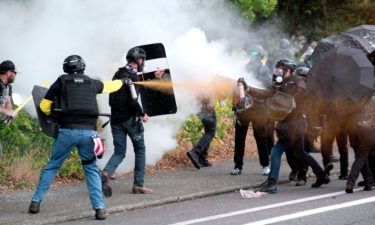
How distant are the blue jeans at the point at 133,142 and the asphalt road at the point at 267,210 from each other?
0.73 metres

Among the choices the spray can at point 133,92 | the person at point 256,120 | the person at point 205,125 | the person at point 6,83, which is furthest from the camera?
the person at point 205,125

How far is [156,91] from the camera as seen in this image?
31.9ft

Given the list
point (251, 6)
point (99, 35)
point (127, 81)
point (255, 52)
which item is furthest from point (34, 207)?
point (251, 6)

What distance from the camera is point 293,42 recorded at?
20.8 m

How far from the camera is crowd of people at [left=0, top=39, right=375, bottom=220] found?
786 cm

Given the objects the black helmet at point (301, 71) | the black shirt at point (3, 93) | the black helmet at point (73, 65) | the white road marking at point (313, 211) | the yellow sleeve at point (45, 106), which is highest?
the black helmet at point (301, 71)

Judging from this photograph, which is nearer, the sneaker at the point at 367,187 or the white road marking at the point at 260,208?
the white road marking at the point at 260,208

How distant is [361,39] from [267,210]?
3.57 metres

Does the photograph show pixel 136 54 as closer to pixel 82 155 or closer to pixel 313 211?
pixel 82 155

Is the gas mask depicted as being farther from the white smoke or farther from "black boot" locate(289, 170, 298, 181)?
"black boot" locate(289, 170, 298, 181)

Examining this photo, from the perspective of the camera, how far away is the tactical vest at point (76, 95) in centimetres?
776

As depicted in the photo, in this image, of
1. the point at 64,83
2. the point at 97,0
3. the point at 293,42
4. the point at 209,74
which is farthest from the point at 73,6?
the point at 293,42

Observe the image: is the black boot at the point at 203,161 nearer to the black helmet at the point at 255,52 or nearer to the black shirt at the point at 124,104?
the black helmet at the point at 255,52

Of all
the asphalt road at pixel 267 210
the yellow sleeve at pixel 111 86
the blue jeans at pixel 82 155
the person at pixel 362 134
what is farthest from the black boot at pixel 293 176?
the blue jeans at pixel 82 155
